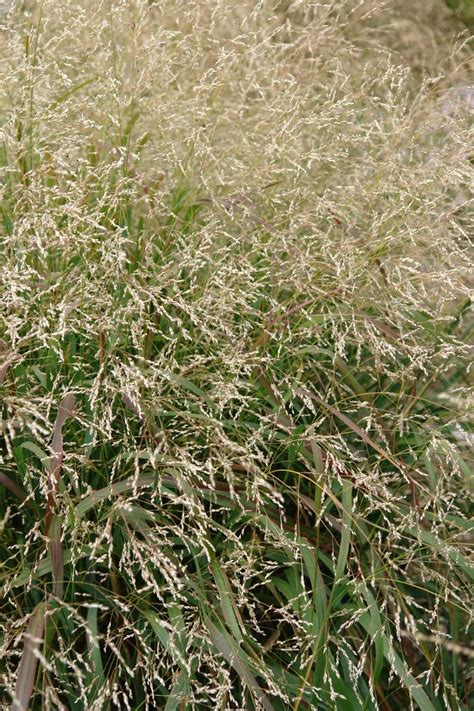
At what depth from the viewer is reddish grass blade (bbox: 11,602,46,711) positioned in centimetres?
149

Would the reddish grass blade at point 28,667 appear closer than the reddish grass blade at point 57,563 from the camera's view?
Yes

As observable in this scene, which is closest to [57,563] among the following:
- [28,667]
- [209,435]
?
[28,667]

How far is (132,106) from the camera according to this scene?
2305mm

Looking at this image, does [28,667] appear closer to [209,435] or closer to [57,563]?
[57,563]

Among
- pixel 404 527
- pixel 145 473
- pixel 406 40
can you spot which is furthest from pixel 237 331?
pixel 406 40

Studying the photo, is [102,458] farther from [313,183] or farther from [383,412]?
[313,183]

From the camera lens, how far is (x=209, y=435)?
74.9 inches

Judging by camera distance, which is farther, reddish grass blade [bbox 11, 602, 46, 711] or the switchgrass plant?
the switchgrass plant

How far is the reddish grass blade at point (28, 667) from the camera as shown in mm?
1487

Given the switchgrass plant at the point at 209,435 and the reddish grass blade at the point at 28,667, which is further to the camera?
the switchgrass plant at the point at 209,435

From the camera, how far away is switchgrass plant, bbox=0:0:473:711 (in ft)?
5.64

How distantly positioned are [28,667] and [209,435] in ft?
2.01

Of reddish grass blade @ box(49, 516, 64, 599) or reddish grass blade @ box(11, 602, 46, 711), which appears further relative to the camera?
reddish grass blade @ box(49, 516, 64, 599)

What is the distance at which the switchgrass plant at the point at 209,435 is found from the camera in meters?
1.72
